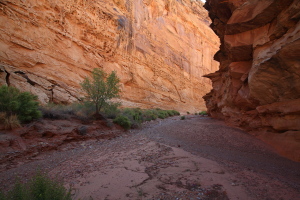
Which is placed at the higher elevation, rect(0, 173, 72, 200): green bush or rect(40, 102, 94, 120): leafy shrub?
rect(40, 102, 94, 120): leafy shrub

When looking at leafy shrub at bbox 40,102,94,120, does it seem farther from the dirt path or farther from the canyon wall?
the canyon wall

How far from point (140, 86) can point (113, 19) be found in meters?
9.37

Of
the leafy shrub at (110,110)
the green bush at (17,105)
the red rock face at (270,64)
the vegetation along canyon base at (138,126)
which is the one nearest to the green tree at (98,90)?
the vegetation along canyon base at (138,126)

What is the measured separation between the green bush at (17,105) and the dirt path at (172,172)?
6.44 ft

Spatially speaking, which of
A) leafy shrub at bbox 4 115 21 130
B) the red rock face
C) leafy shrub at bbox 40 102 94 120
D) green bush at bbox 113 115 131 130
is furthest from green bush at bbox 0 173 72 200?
green bush at bbox 113 115 131 130

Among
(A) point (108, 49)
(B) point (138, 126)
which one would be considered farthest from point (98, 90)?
(A) point (108, 49)

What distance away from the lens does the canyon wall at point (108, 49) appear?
503 inches

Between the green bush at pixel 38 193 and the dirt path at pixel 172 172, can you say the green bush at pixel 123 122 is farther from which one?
the green bush at pixel 38 193

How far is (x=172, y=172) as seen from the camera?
3660 mm

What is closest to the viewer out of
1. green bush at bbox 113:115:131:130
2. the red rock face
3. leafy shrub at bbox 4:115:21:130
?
the red rock face

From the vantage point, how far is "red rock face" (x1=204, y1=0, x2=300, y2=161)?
4.51 metres

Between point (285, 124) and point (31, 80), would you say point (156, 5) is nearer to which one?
point (31, 80)

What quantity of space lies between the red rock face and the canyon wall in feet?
41.9

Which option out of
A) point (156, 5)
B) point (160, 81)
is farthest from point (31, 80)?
point (156, 5)
